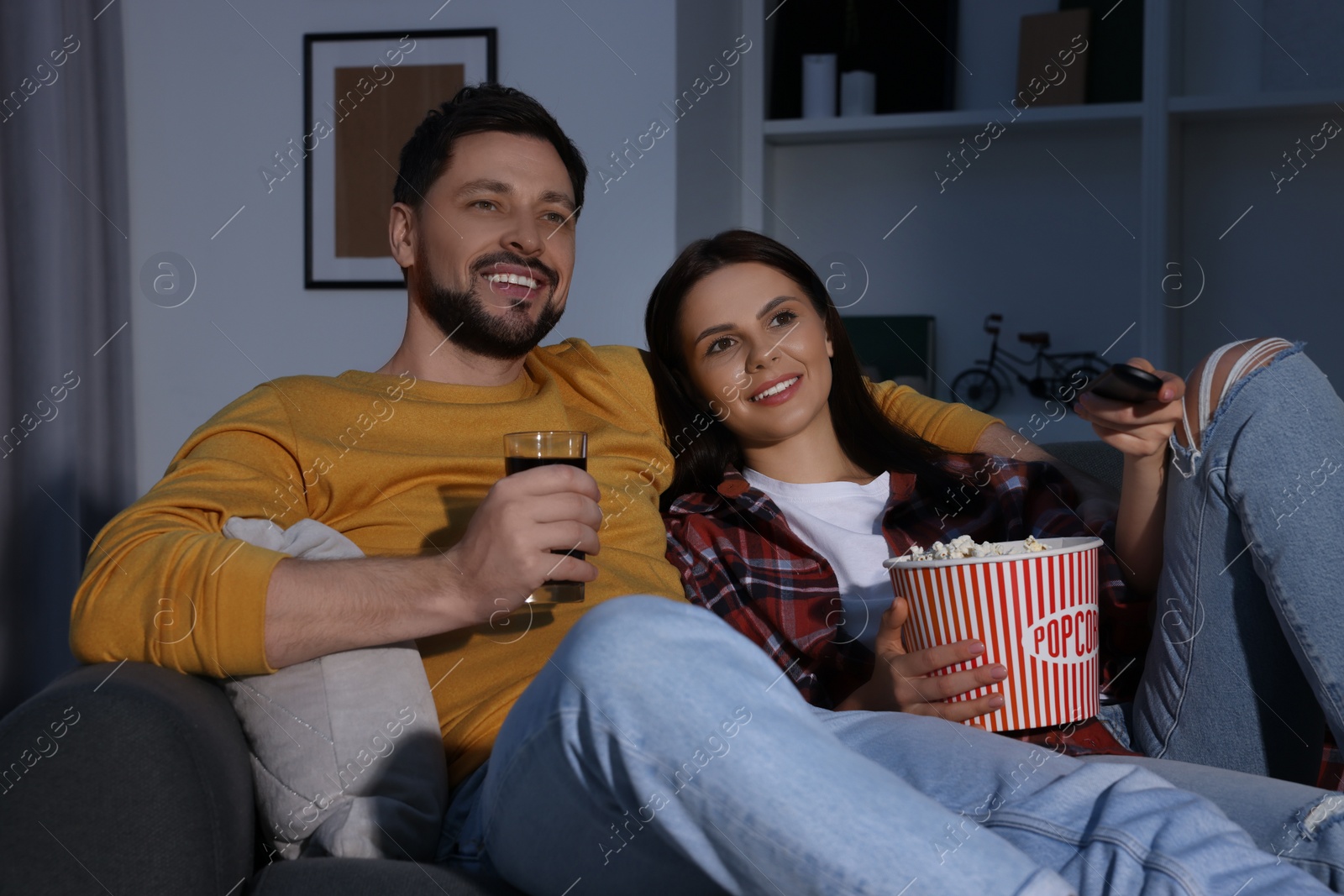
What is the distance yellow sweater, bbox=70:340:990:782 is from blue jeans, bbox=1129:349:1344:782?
531 millimetres

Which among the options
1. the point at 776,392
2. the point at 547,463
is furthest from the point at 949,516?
the point at 547,463

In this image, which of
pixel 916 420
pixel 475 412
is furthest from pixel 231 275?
pixel 916 420

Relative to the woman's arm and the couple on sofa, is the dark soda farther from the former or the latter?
the woman's arm

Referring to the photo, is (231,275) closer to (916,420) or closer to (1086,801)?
(916,420)

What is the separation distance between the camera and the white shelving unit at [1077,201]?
116 inches

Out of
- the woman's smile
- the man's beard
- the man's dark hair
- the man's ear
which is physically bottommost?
the woman's smile

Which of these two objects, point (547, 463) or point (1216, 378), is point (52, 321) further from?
point (1216, 378)

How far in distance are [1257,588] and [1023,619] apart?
27 cm

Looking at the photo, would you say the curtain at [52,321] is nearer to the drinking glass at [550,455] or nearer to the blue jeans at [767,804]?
the drinking glass at [550,455]

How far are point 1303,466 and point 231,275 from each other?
2569mm

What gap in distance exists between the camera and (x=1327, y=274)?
3084mm

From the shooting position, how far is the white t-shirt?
151 cm

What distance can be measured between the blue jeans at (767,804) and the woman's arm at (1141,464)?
0.39 m

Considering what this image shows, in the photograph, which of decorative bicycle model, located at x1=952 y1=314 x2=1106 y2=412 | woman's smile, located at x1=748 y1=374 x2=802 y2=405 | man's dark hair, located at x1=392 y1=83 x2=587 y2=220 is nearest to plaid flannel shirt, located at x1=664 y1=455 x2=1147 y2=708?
woman's smile, located at x1=748 y1=374 x2=802 y2=405
